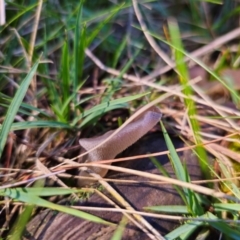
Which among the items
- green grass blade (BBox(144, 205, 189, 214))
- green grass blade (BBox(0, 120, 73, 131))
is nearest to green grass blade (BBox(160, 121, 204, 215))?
green grass blade (BBox(144, 205, 189, 214))

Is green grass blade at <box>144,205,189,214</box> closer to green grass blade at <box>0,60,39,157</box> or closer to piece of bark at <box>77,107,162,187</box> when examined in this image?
piece of bark at <box>77,107,162,187</box>

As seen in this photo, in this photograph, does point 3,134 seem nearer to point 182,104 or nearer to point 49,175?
point 49,175

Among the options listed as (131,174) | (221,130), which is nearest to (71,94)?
(131,174)

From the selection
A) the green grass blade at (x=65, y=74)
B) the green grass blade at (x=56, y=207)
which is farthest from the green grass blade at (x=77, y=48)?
the green grass blade at (x=56, y=207)

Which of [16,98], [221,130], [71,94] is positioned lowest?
[221,130]

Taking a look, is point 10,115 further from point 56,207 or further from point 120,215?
point 120,215

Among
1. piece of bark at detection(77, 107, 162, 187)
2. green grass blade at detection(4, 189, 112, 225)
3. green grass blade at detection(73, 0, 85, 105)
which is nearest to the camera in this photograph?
green grass blade at detection(4, 189, 112, 225)

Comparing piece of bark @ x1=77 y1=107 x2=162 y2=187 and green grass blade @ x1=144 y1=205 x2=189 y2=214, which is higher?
piece of bark @ x1=77 y1=107 x2=162 y2=187

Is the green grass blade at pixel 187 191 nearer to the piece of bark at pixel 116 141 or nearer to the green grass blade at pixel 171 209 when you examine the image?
the green grass blade at pixel 171 209

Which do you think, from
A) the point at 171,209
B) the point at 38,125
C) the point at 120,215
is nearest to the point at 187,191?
the point at 171,209

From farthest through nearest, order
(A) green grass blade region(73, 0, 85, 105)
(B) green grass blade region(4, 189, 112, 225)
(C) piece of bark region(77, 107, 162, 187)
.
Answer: (A) green grass blade region(73, 0, 85, 105)
(C) piece of bark region(77, 107, 162, 187)
(B) green grass blade region(4, 189, 112, 225)

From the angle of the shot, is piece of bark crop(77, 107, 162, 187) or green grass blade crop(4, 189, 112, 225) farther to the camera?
piece of bark crop(77, 107, 162, 187)
